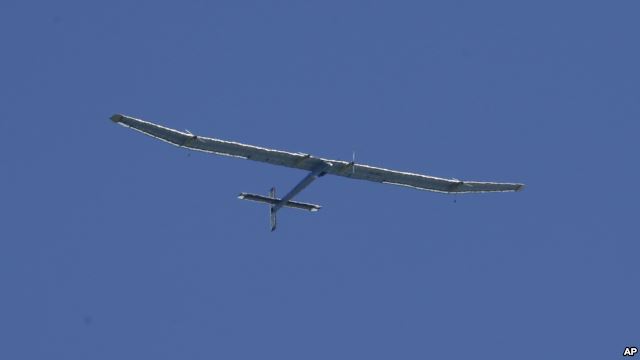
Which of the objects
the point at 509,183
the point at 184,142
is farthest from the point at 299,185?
the point at 509,183

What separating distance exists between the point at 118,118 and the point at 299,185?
1537 centimetres

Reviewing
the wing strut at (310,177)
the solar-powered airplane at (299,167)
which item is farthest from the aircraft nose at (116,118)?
the wing strut at (310,177)

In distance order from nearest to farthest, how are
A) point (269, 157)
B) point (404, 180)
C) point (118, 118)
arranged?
point (118, 118)
point (269, 157)
point (404, 180)

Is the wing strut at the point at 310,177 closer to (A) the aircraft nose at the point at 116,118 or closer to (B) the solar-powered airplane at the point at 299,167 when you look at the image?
(B) the solar-powered airplane at the point at 299,167

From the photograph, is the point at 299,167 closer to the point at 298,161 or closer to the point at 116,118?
the point at 298,161

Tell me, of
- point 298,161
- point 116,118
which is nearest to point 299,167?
point 298,161

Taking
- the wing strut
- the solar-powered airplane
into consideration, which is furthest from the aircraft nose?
the wing strut

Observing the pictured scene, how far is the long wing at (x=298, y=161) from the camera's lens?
97750 mm

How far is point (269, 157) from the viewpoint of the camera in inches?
4011

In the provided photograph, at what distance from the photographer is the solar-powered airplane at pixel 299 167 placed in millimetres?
98250

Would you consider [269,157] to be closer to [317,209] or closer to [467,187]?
[317,209]

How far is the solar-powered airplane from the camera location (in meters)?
98.2

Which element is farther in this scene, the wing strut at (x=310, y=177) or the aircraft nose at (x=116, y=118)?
the wing strut at (x=310, y=177)

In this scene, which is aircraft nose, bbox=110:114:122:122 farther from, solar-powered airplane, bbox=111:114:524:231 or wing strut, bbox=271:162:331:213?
wing strut, bbox=271:162:331:213
